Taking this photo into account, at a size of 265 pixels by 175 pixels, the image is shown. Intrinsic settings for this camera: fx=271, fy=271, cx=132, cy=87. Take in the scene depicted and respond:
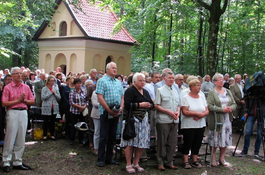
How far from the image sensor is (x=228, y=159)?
22.3 feet

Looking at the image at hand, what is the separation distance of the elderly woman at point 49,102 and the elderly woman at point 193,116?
3.96m

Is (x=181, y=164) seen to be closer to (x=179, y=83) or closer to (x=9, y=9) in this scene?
(x=179, y=83)

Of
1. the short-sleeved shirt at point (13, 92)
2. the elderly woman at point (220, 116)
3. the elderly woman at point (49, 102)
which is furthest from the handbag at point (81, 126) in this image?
the elderly woman at point (220, 116)

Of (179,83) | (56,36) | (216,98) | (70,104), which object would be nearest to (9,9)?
(70,104)

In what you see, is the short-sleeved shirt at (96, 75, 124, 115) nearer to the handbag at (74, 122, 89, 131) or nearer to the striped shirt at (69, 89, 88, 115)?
the handbag at (74, 122, 89, 131)

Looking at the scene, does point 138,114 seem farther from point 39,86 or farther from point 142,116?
point 39,86

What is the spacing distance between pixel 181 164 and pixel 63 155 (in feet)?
9.32

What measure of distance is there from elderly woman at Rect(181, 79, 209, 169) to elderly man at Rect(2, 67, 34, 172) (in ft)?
10.7

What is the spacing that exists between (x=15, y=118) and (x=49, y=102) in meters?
2.67

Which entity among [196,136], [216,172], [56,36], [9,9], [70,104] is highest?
[56,36]

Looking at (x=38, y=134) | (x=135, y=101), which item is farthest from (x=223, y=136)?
(x=38, y=134)

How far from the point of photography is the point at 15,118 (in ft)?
17.4

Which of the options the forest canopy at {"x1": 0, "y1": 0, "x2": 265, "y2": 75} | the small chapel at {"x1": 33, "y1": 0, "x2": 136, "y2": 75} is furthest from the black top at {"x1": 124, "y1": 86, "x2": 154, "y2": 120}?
the small chapel at {"x1": 33, "y1": 0, "x2": 136, "y2": 75}

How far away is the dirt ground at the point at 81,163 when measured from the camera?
5586mm
